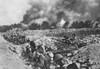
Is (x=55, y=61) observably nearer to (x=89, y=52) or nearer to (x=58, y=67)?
(x=58, y=67)

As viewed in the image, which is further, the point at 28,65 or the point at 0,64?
the point at 28,65

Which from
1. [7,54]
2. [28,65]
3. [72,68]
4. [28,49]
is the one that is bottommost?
[72,68]

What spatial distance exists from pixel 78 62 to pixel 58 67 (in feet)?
8.93

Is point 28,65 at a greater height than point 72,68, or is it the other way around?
point 28,65

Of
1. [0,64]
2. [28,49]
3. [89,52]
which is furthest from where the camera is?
[28,49]

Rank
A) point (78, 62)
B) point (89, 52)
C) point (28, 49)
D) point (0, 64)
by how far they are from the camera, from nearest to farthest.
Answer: point (0, 64) → point (78, 62) → point (89, 52) → point (28, 49)

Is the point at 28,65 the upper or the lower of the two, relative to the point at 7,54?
lower

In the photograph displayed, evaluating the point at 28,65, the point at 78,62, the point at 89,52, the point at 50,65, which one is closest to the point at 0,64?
the point at 28,65

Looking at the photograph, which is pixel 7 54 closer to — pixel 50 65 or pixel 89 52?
pixel 50 65

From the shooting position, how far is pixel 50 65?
25.8m

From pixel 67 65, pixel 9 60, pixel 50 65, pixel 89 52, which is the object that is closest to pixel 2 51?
pixel 9 60

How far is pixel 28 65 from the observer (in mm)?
26281

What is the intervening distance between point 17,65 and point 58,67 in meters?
5.38

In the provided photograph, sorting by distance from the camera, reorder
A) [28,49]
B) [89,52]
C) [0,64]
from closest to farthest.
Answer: [0,64] < [89,52] < [28,49]
